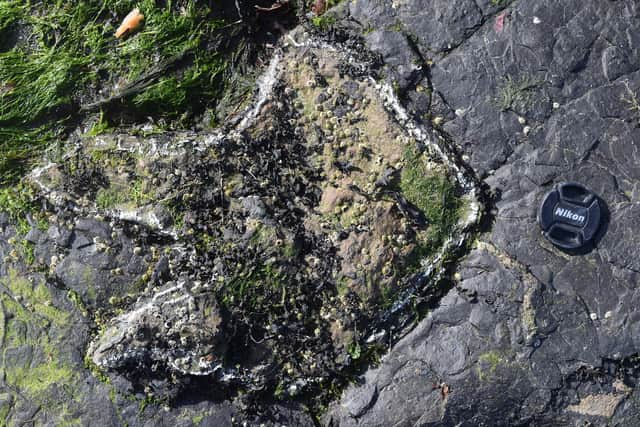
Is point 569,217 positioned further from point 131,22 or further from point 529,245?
point 131,22

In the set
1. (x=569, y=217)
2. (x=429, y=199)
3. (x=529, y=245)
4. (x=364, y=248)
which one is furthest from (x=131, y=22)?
(x=569, y=217)

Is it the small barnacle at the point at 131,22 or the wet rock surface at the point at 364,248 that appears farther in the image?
the small barnacle at the point at 131,22

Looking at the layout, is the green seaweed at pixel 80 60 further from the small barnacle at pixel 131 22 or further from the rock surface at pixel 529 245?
the rock surface at pixel 529 245

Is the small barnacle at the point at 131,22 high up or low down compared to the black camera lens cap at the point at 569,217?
up

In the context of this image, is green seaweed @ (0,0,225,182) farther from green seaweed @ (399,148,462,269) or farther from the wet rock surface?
green seaweed @ (399,148,462,269)

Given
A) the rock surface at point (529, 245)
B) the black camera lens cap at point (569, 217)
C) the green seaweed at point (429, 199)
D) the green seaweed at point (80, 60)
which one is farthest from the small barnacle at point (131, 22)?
the black camera lens cap at point (569, 217)

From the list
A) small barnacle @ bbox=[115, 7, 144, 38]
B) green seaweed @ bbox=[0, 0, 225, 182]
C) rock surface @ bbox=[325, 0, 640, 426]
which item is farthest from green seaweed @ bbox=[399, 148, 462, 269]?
small barnacle @ bbox=[115, 7, 144, 38]

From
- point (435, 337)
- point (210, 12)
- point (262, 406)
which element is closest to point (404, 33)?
point (210, 12)

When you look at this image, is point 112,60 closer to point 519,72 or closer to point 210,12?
point 210,12
